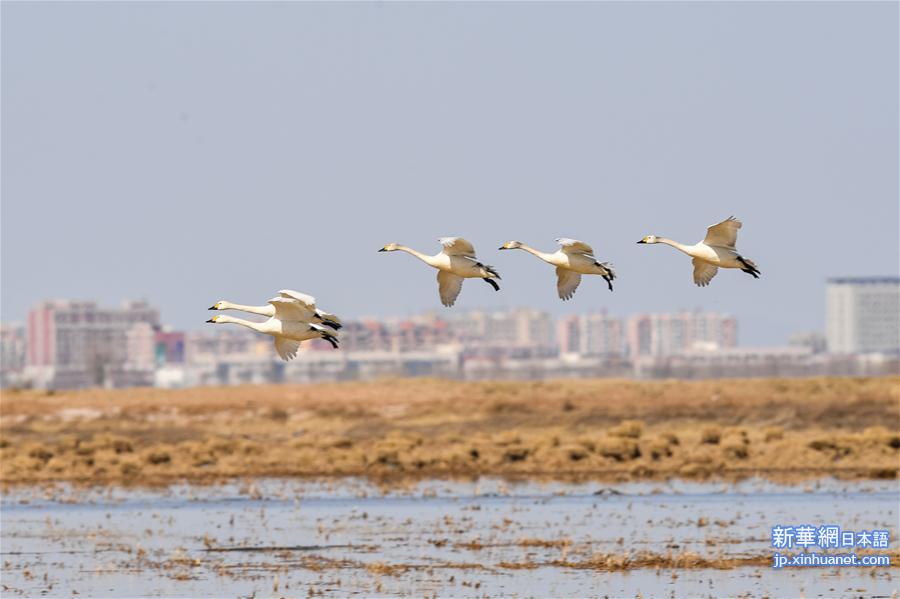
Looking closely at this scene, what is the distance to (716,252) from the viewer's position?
22922 millimetres

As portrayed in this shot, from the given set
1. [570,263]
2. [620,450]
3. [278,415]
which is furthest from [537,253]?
[278,415]

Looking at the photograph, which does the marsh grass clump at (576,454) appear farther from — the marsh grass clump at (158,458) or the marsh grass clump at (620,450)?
the marsh grass clump at (158,458)

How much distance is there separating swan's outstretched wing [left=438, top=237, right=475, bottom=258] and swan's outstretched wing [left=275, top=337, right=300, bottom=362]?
2798 mm

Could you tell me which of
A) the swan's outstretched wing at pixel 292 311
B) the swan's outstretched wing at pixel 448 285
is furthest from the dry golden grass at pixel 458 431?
the swan's outstretched wing at pixel 292 311

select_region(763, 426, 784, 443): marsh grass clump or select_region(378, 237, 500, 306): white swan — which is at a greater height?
select_region(378, 237, 500, 306): white swan

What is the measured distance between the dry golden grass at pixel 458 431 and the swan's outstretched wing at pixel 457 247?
1473 cm

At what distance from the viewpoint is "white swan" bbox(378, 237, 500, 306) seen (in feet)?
74.7

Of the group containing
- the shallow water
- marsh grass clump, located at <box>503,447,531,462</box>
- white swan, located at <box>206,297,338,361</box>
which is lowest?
the shallow water

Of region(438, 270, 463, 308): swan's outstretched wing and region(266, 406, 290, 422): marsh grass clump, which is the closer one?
region(438, 270, 463, 308): swan's outstretched wing

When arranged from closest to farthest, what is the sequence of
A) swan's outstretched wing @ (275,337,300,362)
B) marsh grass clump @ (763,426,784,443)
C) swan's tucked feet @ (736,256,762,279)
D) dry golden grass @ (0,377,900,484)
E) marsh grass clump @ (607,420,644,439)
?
swan's tucked feet @ (736,256,762,279), swan's outstretched wing @ (275,337,300,362), dry golden grass @ (0,377,900,484), marsh grass clump @ (763,426,784,443), marsh grass clump @ (607,420,644,439)

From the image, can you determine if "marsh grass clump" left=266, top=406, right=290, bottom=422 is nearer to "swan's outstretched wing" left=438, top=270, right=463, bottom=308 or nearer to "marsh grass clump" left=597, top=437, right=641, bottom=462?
"marsh grass clump" left=597, top=437, right=641, bottom=462

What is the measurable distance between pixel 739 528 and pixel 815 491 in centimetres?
578

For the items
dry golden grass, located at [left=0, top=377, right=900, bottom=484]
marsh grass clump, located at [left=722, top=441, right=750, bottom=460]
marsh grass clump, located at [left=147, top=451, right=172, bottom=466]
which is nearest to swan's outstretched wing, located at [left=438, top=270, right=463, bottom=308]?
dry golden grass, located at [left=0, top=377, right=900, bottom=484]

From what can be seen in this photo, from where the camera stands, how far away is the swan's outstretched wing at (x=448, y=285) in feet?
76.9
